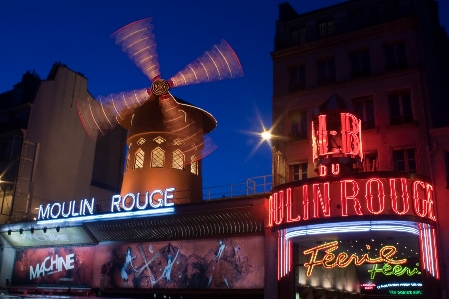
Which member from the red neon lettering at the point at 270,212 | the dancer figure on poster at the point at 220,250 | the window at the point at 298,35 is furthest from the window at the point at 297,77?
the dancer figure on poster at the point at 220,250

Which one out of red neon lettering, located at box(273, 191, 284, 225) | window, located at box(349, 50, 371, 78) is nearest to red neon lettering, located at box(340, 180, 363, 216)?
red neon lettering, located at box(273, 191, 284, 225)

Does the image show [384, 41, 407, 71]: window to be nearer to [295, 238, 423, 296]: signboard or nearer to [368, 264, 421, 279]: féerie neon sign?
[295, 238, 423, 296]: signboard

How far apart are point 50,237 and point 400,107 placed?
1306 centimetres

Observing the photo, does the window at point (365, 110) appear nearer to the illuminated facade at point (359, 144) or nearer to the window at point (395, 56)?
the illuminated facade at point (359, 144)

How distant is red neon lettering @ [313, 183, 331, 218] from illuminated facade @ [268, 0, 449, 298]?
0.07 ft

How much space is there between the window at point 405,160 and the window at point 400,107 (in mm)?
778

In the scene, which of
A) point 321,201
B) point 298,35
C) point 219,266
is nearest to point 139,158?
point 219,266

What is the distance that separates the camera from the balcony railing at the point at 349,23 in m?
13.4

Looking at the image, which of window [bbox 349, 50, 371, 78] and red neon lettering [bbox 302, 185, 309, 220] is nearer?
red neon lettering [bbox 302, 185, 309, 220]

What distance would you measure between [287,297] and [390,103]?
572 cm

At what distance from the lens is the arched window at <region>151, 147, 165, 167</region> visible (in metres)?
17.7

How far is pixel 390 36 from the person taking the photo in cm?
1319

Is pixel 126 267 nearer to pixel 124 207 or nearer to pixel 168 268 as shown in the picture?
pixel 168 268

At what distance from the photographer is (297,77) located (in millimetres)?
14492
